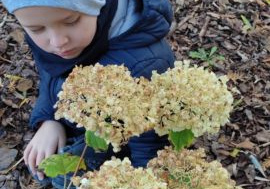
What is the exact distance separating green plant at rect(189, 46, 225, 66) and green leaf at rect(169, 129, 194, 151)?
122cm

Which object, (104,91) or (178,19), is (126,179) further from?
(178,19)

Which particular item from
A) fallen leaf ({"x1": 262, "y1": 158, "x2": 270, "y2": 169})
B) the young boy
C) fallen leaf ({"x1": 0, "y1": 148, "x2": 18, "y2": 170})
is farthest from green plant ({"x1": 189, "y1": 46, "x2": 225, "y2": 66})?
fallen leaf ({"x1": 0, "y1": 148, "x2": 18, "y2": 170})

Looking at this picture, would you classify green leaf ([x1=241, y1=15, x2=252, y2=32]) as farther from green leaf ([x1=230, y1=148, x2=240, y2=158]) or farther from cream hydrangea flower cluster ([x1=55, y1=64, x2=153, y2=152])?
cream hydrangea flower cluster ([x1=55, y1=64, x2=153, y2=152])

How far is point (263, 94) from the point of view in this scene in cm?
218

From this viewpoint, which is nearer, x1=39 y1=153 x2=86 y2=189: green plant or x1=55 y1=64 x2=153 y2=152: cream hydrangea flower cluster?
x1=55 y1=64 x2=153 y2=152: cream hydrangea flower cluster

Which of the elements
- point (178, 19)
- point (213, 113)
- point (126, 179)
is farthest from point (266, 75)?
point (126, 179)

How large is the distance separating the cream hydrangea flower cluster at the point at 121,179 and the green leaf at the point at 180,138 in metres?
0.17

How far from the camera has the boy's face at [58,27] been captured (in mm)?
1270

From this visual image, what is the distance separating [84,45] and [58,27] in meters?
0.16

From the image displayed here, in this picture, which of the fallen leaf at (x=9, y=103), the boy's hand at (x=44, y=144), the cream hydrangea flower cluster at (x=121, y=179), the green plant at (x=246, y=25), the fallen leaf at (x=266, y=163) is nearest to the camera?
the cream hydrangea flower cluster at (x=121, y=179)

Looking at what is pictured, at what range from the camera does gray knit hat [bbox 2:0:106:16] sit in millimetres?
1248

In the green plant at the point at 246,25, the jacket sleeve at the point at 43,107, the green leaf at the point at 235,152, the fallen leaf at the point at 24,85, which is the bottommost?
the green leaf at the point at 235,152

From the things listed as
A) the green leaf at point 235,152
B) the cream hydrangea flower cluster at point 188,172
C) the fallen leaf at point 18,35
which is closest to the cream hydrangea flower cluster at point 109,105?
the cream hydrangea flower cluster at point 188,172

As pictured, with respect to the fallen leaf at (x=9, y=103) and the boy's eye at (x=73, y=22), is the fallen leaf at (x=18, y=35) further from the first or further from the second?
the boy's eye at (x=73, y=22)
